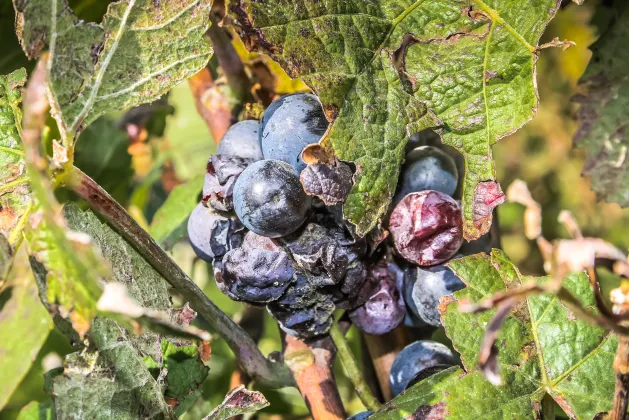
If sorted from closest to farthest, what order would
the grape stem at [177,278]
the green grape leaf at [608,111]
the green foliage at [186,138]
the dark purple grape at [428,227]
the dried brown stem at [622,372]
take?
1. the dried brown stem at [622,372]
2. the grape stem at [177,278]
3. the dark purple grape at [428,227]
4. the green grape leaf at [608,111]
5. the green foliage at [186,138]

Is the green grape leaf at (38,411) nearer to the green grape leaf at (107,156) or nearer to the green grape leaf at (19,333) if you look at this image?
the green grape leaf at (19,333)

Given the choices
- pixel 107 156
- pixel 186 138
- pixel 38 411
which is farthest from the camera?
pixel 186 138

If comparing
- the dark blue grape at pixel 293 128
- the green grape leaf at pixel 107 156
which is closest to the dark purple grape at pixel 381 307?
the dark blue grape at pixel 293 128

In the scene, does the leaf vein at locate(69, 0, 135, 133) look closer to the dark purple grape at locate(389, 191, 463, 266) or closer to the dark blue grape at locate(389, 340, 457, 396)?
the dark purple grape at locate(389, 191, 463, 266)

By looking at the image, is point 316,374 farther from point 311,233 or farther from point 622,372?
point 622,372

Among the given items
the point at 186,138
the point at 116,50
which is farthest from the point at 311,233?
the point at 186,138

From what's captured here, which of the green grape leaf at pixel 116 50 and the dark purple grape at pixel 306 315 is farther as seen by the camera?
the dark purple grape at pixel 306 315

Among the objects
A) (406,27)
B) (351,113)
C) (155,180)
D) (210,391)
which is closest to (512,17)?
(406,27)
